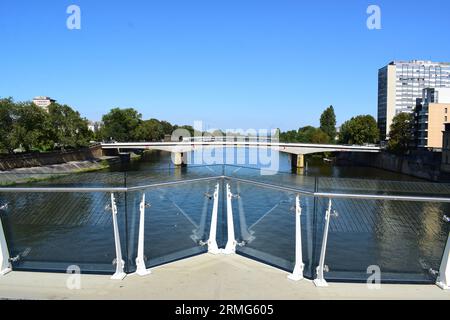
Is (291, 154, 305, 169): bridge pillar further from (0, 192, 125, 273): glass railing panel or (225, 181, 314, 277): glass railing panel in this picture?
(0, 192, 125, 273): glass railing panel

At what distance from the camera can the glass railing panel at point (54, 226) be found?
16.5 feet

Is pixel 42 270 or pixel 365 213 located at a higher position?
pixel 365 213

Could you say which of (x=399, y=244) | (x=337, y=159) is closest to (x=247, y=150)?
(x=337, y=159)

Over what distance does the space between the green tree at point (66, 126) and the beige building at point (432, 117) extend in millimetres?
47769

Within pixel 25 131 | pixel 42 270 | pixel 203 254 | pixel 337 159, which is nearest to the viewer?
pixel 42 270

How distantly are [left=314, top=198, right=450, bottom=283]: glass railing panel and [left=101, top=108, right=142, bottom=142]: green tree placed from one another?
254ft

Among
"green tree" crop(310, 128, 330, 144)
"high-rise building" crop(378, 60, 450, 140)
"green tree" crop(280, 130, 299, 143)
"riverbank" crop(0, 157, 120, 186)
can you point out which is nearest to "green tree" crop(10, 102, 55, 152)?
"riverbank" crop(0, 157, 120, 186)

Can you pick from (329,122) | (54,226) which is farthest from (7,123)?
(329,122)

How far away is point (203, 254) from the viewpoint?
18.3 feet

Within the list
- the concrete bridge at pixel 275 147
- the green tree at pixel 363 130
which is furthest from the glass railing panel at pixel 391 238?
the green tree at pixel 363 130

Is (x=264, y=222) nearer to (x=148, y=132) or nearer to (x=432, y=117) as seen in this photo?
(x=432, y=117)

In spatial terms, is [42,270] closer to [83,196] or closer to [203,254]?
[83,196]

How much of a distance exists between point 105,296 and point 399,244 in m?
5.39

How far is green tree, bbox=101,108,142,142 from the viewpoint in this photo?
81875mm
